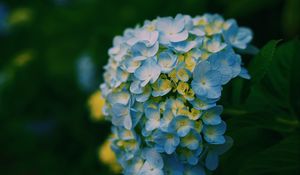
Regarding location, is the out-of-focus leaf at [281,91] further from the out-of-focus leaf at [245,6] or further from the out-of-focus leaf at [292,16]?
the out-of-focus leaf at [245,6]

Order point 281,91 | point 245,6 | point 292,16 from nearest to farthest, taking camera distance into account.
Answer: point 281,91, point 292,16, point 245,6

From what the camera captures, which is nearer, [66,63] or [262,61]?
[262,61]

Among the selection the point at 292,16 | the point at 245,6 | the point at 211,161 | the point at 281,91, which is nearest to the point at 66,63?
the point at 245,6

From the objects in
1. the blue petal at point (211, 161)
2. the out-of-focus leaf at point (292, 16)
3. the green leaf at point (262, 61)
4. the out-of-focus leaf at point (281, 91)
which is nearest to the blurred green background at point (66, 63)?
the out-of-focus leaf at point (292, 16)

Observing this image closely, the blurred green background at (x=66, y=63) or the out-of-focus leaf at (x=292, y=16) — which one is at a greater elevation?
the blurred green background at (x=66, y=63)

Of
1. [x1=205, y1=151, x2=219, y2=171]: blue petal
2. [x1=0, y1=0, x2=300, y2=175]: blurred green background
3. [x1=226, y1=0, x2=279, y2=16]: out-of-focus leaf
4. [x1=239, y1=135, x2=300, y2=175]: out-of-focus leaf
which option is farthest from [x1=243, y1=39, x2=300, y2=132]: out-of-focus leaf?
[x1=226, y1=0, x2=279, y2=16]: out-of-focus leaf

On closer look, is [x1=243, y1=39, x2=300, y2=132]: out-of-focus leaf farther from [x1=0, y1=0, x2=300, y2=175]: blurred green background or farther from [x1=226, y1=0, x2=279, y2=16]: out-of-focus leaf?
[x1=226, y1=0, x2=279, y2=16]: out-of-focus leaf

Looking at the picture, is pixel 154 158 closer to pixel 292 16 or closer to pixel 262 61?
pixel 262 61
